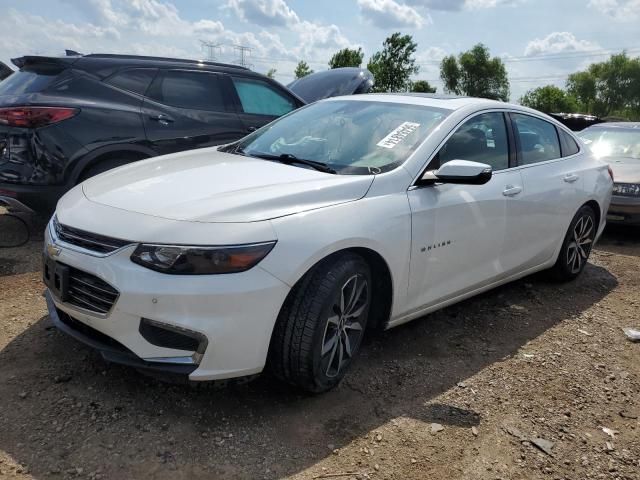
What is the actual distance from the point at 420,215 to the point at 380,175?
32cm

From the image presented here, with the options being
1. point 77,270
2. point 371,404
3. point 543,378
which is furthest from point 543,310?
point 77,270

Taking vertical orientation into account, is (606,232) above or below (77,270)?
below

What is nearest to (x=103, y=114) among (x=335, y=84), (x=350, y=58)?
(x=335, y=84)

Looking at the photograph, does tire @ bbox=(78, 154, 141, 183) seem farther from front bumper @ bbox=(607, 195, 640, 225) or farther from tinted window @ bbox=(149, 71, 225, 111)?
front bumper @ bbox=(607, 195, 640, 225)

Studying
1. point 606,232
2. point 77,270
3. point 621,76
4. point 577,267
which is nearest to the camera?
point 77,270

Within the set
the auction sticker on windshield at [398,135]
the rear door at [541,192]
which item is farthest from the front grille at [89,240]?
the rear door at [541,192]

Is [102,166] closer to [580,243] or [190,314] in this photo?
[190,314]

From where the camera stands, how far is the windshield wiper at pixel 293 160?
3.16 metres

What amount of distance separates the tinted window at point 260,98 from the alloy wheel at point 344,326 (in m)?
3.64

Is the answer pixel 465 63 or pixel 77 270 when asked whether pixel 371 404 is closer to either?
pixel 77 270

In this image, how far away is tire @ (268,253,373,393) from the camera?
260cm

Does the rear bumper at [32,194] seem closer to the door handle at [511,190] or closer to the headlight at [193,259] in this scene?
the headlight at [193,259]

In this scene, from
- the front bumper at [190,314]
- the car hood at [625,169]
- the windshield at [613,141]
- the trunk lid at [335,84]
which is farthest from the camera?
the windshield at [613,141]

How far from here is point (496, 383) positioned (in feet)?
10.6
